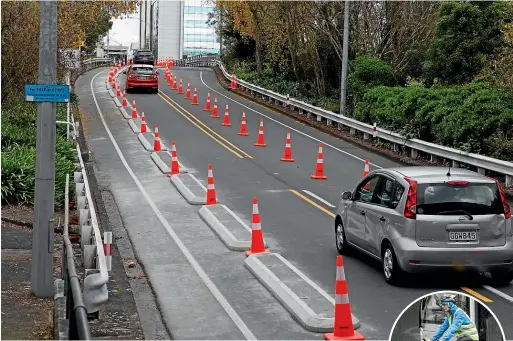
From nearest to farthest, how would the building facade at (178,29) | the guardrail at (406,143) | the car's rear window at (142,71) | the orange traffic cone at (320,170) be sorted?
the guardrail at (406,143)
the orange traffic cone at (320,170)
the car's rear window at (142,71)
the building facade at (178,29)

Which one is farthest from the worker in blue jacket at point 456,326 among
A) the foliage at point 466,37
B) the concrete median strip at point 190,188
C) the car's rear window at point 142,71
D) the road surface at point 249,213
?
the car's rear window at point 142,71

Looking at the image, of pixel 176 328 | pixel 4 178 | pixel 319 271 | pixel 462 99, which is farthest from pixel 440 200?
pixel 462 99

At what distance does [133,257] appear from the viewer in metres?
16.0

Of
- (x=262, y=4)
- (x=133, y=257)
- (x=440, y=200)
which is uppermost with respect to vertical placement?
(x=262, y=4)

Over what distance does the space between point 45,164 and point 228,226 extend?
571 centimetres

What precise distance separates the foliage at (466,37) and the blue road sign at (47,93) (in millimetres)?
23156

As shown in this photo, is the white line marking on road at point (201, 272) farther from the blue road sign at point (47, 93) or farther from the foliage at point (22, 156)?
the blue road sign at point (47, 93)

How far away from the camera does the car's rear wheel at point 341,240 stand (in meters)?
15.4

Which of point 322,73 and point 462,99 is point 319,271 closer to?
point 462,99

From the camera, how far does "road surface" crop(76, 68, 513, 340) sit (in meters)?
12.2

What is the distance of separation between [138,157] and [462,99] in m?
10.00

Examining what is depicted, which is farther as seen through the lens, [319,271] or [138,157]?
[138,157]

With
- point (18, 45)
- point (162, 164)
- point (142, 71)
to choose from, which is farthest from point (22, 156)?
point (142, 71)

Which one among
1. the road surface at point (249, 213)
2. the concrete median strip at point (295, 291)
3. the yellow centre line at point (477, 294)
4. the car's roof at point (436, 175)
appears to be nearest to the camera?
the concrete median strip at point (295, 291)
